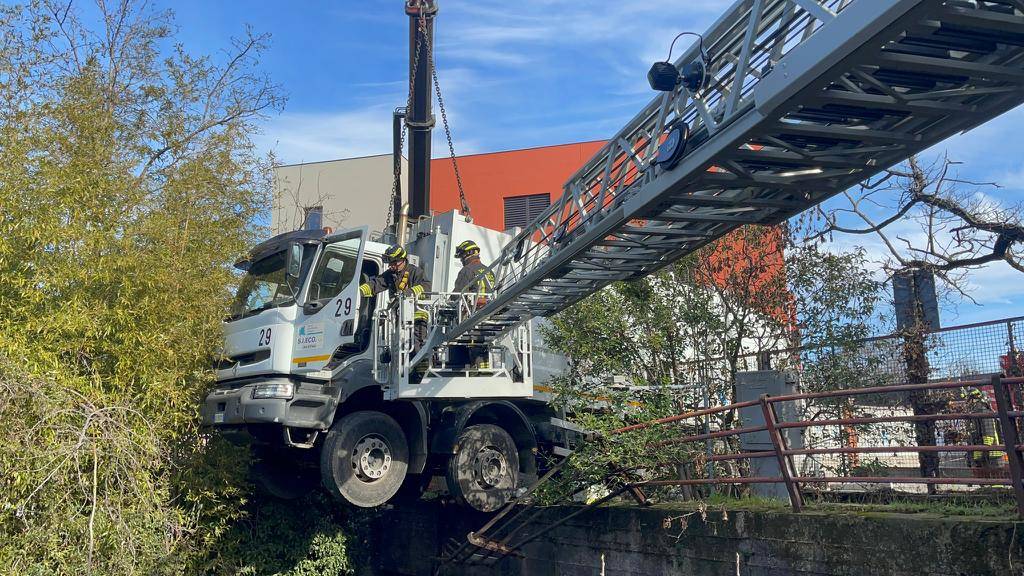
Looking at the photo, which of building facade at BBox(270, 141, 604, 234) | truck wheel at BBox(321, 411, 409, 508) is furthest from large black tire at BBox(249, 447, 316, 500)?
building facade at BBox(270, 141, 604, 234)

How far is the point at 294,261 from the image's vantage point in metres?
9.83

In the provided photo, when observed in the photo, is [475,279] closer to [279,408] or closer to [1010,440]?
[279,408]

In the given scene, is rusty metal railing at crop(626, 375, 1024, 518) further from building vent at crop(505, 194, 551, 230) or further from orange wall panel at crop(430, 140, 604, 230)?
orange wall panel at crop(430, 140, 604, 230)

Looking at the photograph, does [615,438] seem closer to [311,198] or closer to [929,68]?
[929,68]

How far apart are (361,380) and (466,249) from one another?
7.00ft

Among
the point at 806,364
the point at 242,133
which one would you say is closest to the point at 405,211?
the point at 242,133

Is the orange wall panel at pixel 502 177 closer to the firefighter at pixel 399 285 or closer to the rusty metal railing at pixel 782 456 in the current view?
the rusty metal railing at pixel 782 456

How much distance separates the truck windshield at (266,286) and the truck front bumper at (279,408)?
1072 mm

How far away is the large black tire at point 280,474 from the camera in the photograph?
10.6m

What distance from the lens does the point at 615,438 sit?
9242 mm

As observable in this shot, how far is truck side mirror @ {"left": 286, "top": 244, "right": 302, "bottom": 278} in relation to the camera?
9.79 meters

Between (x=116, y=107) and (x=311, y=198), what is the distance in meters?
15.6

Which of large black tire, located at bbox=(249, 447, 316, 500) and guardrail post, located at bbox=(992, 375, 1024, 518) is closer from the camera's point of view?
guardrail post, located at bbox=(992, 375, 1024, 518)

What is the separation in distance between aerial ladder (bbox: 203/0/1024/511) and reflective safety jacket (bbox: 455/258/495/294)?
19cm
